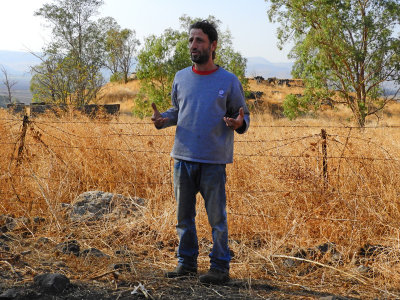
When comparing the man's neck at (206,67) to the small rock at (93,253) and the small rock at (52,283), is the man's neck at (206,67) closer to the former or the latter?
the small rock at (52,283)

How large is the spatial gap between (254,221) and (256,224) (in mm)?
53

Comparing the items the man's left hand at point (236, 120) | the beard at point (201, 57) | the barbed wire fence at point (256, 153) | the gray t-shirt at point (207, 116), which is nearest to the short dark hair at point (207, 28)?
the beard at point (201, 57)

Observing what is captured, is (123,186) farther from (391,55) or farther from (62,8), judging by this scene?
(62,8)

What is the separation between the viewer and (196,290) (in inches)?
141

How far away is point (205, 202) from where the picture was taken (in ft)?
12.4

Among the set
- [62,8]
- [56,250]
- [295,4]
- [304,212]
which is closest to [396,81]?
[295,4]

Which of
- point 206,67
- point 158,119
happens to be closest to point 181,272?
point 158,119

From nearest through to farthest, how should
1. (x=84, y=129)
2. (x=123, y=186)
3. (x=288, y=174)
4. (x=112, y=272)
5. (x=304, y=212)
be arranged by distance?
1. (x=112, y=272)
2. (x=304, y=212)
3. (x=288, y=174)
4. (x=123, y=186)
5. (x=84, y=129)

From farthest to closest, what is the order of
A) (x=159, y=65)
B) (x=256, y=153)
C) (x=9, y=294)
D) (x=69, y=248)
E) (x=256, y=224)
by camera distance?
(x=159, y=65) → (x=256, y=153) → (x=256, y=224) → (x=69, y=248) → (x=9, y=294)

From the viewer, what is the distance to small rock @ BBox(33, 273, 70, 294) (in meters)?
3.43

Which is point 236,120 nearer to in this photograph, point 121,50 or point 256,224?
point 256,224

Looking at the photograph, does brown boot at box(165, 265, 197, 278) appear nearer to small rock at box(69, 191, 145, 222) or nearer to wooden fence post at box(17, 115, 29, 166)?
small rock at box(69, 191, 145, 222)

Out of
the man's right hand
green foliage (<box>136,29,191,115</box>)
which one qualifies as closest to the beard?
the man's right hand

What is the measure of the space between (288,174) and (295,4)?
1375cm
